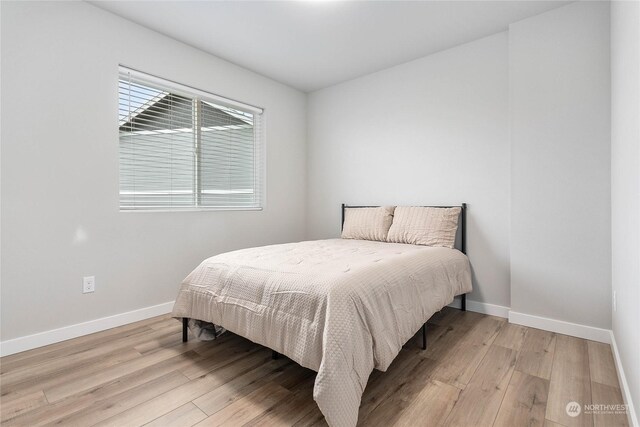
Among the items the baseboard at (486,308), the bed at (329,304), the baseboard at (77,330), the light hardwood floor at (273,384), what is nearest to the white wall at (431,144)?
the baseboard at (486,308)

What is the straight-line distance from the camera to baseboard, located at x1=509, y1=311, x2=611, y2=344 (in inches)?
84.2

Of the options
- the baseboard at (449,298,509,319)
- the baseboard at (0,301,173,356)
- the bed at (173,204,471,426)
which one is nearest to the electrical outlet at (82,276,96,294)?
the baseboard at (0,301,173,356)

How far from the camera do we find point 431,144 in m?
3.04

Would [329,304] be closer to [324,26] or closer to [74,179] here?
[74,179]

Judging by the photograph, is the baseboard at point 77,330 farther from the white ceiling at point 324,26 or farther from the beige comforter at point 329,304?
the white ceiling at point 324,26

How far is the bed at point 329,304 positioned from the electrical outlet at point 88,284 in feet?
2.48

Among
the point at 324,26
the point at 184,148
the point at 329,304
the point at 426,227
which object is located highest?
the point at 324,26

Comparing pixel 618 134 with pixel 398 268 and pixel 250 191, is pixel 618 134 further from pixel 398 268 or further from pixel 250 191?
pixel 250 191

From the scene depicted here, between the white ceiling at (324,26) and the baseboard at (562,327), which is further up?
the white ceiling at (324,26)

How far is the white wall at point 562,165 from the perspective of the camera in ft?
7.03

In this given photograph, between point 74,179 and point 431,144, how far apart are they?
118 inches

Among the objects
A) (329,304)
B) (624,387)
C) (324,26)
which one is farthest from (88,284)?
(624,387)

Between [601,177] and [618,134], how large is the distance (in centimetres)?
49

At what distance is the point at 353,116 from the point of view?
3641 millimetres
